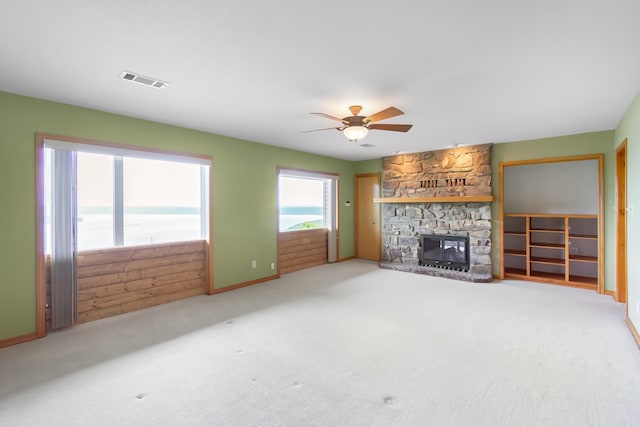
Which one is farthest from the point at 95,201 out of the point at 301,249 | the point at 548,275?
the point at 548,275

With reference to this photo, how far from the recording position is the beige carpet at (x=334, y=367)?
6.40 feet

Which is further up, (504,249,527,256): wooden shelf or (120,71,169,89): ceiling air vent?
(120,71,169,89): ceiling air vent

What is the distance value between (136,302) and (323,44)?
12.5ft

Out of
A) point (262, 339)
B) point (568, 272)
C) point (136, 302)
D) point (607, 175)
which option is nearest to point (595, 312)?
point (568, 272)

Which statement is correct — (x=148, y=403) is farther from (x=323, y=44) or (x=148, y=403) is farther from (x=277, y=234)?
(x=277, y=234)

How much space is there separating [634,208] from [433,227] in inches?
128

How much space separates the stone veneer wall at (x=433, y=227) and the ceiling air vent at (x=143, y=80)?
205 inches

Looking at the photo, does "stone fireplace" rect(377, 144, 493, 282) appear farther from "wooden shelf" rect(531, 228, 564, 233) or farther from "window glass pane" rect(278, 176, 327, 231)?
"window glass pane" rect(278, 176, 327, 231)

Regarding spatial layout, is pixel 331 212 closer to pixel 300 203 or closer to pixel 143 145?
pixel 300 203

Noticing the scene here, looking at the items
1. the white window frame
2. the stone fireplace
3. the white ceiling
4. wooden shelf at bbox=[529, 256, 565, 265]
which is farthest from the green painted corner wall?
the white window frame

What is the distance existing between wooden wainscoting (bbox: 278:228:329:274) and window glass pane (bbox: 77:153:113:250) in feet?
9.26

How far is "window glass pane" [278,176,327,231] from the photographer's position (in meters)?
6.18

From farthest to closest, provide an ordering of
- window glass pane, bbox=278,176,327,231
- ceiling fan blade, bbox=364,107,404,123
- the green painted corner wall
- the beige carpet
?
1. window glass pane, bbox=278,176,327,231
2. the green painted corner wall
3. ceiling fan blade, bbox=364,107,404,123
4. the beige carpet

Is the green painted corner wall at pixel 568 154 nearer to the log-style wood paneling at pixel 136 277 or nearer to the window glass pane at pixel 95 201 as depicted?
the log-style wood paneling at pixel 136 277
